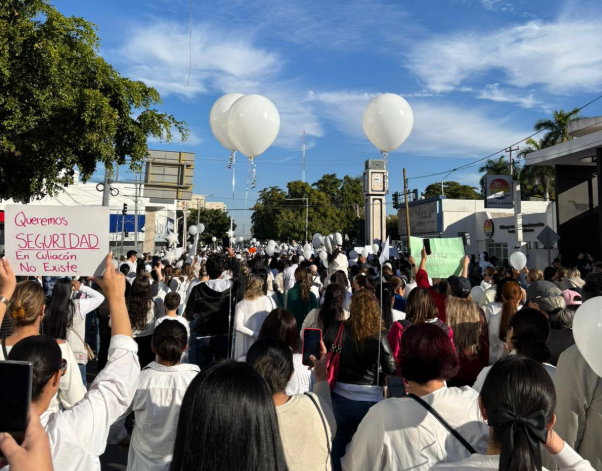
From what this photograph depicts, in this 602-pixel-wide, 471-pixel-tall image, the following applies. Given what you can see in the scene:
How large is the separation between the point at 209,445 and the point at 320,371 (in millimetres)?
1801

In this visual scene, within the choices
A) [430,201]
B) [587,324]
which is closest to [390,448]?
[587,324]

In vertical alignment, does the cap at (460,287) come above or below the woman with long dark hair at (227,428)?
above

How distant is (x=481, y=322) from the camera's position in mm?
4727

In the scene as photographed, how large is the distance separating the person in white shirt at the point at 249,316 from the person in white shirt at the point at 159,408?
7.71 ft

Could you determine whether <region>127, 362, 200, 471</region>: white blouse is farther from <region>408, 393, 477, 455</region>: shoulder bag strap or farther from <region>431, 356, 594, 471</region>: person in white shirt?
<region>431, 356, 594, 471</region>: person in white shirt

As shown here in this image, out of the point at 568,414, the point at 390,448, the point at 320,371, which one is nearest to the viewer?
the point at 390,448

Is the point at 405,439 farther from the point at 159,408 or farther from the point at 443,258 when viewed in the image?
the point at 443,258

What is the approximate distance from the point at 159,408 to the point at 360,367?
5.04 ft

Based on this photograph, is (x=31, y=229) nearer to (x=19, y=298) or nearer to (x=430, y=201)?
(x=19, y=298)

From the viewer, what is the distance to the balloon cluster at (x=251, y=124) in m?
7.20

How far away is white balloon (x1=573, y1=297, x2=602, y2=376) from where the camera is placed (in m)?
2.37

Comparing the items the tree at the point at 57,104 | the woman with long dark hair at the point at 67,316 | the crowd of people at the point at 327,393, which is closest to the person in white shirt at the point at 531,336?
the crowd of people at the point at 327,393

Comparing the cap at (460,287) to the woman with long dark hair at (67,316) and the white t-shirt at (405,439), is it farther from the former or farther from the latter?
the woman with long dark hair at (67,316)

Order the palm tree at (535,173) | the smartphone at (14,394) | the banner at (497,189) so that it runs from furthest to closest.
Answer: the palm tree at (535,173), the banner at (497,189), the smartphone at (14,394)
